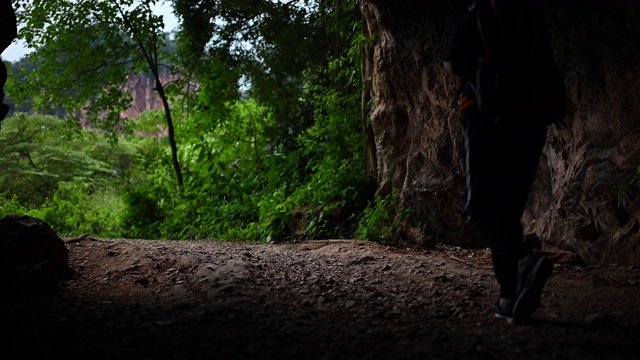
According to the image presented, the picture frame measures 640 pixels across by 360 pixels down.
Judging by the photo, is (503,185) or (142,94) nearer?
(503,185)

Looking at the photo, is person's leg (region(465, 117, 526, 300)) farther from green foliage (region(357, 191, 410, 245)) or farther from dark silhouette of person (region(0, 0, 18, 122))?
green foliage (region(357, 191, 410, 245))

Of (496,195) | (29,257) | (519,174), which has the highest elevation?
(519,174)

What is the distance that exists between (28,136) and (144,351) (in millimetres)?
23187

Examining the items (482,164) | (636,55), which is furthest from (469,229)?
(482,164)

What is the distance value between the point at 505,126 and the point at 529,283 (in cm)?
82

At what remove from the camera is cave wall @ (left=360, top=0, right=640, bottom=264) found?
194 inches

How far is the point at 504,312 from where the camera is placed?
3100mm

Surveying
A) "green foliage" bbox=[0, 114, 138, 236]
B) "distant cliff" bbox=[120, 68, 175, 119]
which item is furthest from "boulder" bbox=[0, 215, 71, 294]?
"distant cliff" bbox=[120, 68, 175, 119]

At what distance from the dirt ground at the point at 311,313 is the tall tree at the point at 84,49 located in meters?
9.20

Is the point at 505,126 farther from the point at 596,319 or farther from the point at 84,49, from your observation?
the point at 84,49

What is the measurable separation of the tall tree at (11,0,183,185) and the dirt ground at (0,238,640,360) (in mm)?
9204

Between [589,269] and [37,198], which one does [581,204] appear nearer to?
[589,269]

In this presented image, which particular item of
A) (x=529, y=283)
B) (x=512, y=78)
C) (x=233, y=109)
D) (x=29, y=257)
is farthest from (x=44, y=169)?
(x=529, y=283)

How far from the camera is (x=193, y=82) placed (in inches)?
556
